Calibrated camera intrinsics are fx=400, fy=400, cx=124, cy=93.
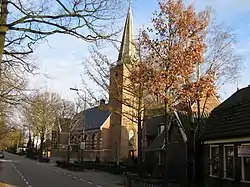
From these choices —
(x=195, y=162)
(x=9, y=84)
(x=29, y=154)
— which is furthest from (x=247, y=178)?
(x=29, y=154)

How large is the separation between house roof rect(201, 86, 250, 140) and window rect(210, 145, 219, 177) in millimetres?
687

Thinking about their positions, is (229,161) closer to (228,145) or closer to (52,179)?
(228,145)

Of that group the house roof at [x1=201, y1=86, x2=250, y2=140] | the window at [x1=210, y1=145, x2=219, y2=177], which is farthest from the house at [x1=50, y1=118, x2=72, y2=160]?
the window at [x1=210, y1=145, x2=219, y2=177]

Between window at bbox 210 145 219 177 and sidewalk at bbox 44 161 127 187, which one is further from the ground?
window at bbox 210 145 219 177

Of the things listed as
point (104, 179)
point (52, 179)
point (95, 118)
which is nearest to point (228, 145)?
point (52, 179)

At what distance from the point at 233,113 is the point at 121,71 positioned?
29.3 ft

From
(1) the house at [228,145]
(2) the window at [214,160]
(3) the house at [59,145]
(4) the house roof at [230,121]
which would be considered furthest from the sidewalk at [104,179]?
(3) the house at [59,145]

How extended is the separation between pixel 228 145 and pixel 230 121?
1.44m

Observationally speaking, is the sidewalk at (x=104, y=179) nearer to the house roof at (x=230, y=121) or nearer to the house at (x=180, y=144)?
the house at (x=180, y=144)

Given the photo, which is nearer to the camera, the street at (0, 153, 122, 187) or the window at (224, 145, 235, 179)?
the window at (224, 145, 235, 179)

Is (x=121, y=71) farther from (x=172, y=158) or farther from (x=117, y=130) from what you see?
(x=117, y=130)

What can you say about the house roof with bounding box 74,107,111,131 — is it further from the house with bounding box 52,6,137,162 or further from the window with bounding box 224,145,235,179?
the window with bounding box 224,145,235,179

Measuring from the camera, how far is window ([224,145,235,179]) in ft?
72.2

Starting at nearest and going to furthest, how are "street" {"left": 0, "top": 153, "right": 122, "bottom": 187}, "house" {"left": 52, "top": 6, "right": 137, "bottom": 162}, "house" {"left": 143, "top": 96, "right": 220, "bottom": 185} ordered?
"street" {"left": 0, "top": 153, "right": 122, "bottom": 187} → "house" {"left": 143, "top": 96, "right": 220, "bottom": 185} → "house" {"left": 52, "top": 6, "right": 137, "bottom": 162}
